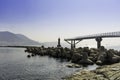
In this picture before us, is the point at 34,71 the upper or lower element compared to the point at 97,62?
lower

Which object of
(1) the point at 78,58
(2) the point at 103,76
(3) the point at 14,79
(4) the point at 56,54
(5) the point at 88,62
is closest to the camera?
(2) the point at 103,76

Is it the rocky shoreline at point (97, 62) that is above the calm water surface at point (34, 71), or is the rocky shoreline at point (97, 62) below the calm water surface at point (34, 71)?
above

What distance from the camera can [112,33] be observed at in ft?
386

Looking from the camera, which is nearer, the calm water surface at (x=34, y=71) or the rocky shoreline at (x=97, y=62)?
the rocky shoreline at (x=97, y=62)

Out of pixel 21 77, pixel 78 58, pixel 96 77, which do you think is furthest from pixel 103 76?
pixel 78 58

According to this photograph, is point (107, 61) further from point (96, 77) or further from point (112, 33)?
point (112, 33)

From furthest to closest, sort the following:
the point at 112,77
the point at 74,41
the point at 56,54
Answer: the point at 74,41, the point at 56,54, the point at 112,77

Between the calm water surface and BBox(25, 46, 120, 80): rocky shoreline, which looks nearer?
BBox(25, 46, 120, 80): rocky shoreline

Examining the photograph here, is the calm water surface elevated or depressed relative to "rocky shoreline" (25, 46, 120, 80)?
depressed

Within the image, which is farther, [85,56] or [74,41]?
[74,41]

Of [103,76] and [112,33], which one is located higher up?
[112,33]

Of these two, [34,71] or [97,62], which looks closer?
[34,71]

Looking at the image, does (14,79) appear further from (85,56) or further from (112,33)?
(112,33)

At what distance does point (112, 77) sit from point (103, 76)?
332 cm
